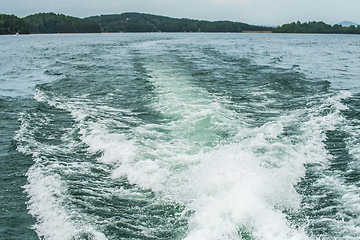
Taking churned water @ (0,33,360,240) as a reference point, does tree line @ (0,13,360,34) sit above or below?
above

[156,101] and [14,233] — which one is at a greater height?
[156,101]

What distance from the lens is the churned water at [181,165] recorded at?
431 cm

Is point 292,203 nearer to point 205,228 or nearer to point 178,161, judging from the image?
point 205,228

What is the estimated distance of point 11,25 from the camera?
109875 mm

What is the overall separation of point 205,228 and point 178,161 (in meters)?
2.20

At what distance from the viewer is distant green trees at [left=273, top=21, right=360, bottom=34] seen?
132 metres

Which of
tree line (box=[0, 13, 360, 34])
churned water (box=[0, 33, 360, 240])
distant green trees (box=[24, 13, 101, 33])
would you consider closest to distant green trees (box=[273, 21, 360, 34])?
tree line (box=[0, 13, 360, 34])

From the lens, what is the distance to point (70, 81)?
15305 mm

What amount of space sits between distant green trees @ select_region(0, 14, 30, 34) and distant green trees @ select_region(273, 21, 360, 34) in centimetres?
11448

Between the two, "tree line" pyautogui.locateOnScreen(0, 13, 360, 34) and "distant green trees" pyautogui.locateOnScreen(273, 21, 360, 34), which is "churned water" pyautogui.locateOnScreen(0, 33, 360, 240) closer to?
"tree line" pyautogui.locateOnScreen(0, 13, 360, 34)

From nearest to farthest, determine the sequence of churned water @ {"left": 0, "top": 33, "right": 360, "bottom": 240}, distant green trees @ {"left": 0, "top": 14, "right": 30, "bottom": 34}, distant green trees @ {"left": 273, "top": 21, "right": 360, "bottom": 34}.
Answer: churned water @ {"left": 0, "top": 33, "right": 360, "bottom": 240} < distant green trees @ {"left": 0, "top": 14, "right": 30, "bottom": 34} < distant green trees @ {"left": 273, "top": 21, "right": 360, "bottom": 34}

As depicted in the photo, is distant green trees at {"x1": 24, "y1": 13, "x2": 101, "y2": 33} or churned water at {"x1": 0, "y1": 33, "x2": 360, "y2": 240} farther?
distant green trees at {"x1": 24, "y1": 13, "x2": 101, "y2": 33}

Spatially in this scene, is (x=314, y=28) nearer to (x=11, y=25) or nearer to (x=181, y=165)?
(x=11, y=25)

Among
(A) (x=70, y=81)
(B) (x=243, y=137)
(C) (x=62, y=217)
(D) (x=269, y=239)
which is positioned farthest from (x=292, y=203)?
(A) (x=70, y=81)
